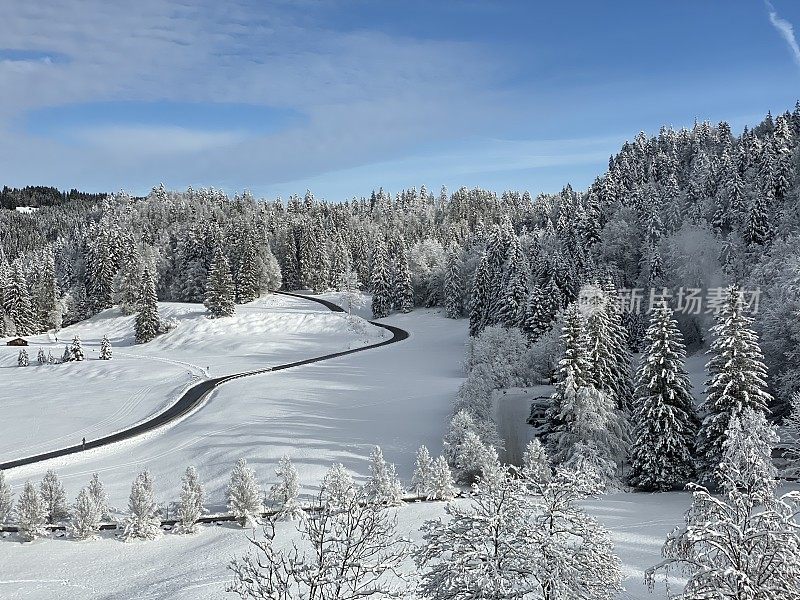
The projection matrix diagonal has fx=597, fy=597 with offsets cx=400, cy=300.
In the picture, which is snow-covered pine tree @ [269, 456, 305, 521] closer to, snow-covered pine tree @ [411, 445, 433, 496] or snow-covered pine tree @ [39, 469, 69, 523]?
snow-covered pine tree @ [411, 445, 433, 496]

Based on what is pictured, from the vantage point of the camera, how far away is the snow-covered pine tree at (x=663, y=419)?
31.8m

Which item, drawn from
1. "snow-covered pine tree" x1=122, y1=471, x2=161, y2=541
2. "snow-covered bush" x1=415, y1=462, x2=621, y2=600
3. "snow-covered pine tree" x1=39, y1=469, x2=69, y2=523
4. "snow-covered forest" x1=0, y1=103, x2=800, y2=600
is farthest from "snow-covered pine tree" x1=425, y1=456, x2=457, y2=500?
"snow-covered bush" x1=415, y1=462, x2=621, y2=600

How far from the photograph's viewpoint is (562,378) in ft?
121

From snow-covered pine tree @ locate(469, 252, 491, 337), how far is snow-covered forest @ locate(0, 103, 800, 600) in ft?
1.18

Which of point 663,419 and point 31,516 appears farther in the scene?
point 663,419

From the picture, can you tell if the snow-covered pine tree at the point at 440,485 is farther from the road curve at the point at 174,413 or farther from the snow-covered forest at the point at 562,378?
the road curve at the point at 174,413

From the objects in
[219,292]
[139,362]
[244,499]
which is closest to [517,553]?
[244,499]

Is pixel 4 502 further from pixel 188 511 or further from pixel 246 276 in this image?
pixel 246 276

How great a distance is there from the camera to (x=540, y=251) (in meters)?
78.2

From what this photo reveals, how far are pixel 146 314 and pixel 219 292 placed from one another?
10.7m

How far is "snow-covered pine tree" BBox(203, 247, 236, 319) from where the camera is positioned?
90.6 meters

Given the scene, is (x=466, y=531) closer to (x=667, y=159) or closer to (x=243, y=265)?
(x=243, y=265)

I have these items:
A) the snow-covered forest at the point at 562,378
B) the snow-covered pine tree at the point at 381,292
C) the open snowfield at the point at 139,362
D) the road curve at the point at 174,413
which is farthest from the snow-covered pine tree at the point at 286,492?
the snow-covered pine tree at the point at 381,292

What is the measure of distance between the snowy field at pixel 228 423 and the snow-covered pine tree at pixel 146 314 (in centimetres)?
291
